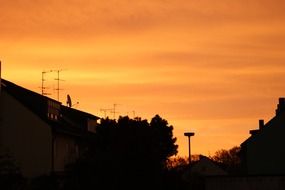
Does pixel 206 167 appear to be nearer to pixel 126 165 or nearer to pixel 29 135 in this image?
pixel 29 135

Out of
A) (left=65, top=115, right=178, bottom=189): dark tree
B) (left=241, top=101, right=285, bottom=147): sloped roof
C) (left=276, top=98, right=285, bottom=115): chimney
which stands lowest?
(left=65, top=115, right=178, bottom=189): dark tree

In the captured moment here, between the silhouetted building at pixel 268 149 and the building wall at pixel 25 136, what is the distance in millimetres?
22906

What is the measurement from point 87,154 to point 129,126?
8659 mm

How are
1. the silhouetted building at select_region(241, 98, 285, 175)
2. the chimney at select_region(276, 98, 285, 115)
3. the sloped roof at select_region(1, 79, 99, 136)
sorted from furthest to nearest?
the chimney at select_region(276, 98, 285, 115) < the silhouetted building at select_region(241, 98, 285, 175) < the sloped roof at select_region(1, 79, 99, 136)

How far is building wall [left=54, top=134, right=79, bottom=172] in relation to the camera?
59.3m

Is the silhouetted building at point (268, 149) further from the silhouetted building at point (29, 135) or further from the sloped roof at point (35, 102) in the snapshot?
the silhouetted building at point (29, 135)

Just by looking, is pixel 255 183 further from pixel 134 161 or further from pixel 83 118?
pixel 83 118

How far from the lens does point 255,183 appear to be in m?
50.8

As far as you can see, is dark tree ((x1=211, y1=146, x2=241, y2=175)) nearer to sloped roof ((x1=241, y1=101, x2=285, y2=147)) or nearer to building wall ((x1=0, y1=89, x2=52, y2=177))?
sloped roof ((x1=241, y1=101, x2=285, y2=147))

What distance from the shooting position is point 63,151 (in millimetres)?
61219

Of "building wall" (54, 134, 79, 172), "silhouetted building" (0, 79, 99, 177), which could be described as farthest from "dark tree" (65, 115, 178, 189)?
"building wall" (54, 134, 79, 172)

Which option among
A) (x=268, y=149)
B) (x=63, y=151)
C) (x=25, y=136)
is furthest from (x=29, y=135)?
(x=268, y=149)

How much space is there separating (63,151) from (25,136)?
4.29 metres

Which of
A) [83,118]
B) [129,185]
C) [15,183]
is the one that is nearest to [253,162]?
[83,118]
